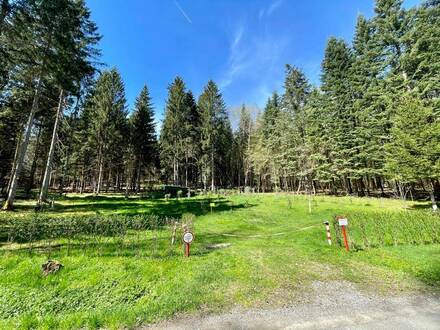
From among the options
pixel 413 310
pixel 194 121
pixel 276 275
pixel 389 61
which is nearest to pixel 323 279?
pixel 276 275

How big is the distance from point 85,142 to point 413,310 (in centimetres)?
3665

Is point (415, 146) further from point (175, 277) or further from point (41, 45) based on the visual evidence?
point (41, 45)

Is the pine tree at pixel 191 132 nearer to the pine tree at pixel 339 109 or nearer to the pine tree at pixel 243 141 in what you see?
the pine tree at pixel 243 141

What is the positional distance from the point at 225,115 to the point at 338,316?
38.8 metres

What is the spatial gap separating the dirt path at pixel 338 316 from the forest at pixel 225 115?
46.9ft

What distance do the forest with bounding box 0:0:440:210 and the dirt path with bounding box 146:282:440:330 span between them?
1430 centimetres

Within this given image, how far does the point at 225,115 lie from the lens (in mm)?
41938

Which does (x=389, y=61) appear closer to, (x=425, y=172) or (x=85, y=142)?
(x=425, y=172)

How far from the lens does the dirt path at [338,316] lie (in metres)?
4.64

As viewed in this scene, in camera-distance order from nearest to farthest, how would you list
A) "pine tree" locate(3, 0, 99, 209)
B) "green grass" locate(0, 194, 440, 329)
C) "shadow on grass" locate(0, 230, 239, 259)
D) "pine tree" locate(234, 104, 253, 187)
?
1. "green grass" locate(0, 194, 440, 329)
2. "shadow on grass" locate(0, 230, 239, 259)
3. "pine tree" locate(3, 0, 99, 209)
4. "pine tree" locate(234, 104, 253, 187)

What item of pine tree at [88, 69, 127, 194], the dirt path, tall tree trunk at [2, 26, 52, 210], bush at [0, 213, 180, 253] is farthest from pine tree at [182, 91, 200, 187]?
the dirt path

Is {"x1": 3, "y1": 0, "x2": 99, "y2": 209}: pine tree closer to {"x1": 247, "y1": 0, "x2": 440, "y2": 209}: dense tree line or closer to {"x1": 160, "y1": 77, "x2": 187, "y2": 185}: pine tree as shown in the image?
{"x1": 160, "y1": 77, "x2": 187, "y2": 185}: pine tree

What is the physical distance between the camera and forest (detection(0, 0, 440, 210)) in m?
15.5

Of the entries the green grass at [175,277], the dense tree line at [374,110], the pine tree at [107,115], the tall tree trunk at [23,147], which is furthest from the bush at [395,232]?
the pine tree at [107,115]
